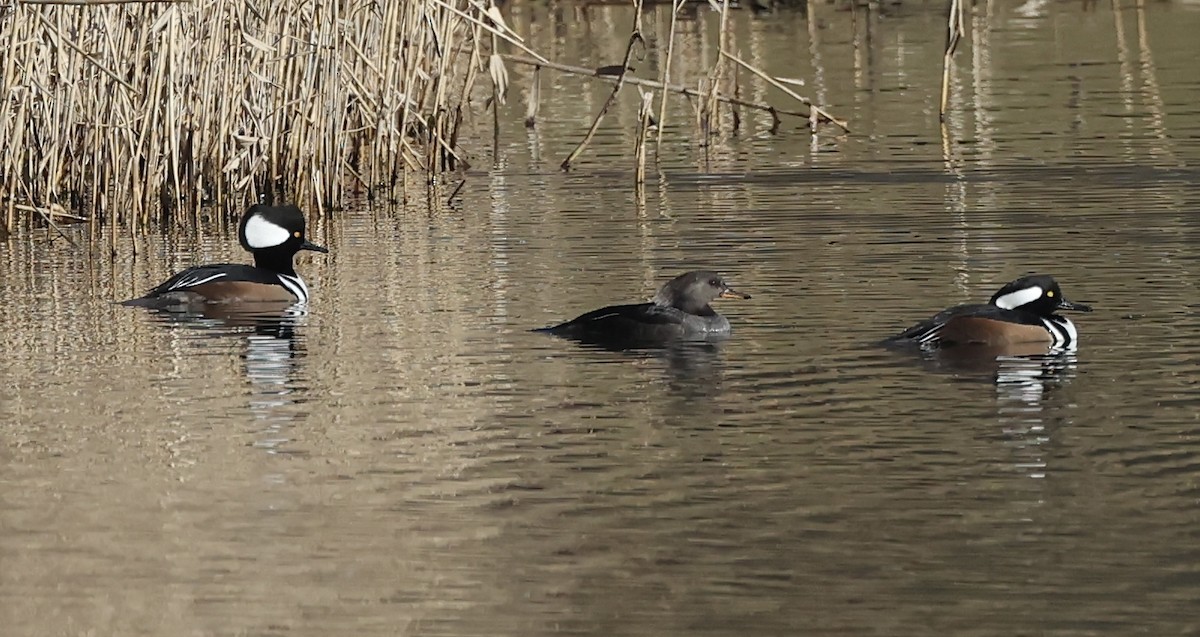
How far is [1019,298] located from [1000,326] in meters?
0.32

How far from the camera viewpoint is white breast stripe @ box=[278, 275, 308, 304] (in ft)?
44.4

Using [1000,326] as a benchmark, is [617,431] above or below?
below

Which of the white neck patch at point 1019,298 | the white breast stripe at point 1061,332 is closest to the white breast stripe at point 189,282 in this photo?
the white neck patch at point 1019,298

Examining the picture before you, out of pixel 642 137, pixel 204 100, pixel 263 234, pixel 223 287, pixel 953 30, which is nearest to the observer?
pixel 223 287

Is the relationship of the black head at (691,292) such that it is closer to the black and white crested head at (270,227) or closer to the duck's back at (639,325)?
the duck's back at (639,325)

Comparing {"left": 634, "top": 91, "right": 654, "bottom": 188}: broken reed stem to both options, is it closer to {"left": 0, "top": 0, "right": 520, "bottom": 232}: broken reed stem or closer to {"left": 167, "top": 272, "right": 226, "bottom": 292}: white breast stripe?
{"left": 0, "top": 0, "right": 520, "bottom": 232}: broken reed stem

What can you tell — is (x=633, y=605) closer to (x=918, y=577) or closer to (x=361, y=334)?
(x=918, y=577)

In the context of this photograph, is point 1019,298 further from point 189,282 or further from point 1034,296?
point 189,282

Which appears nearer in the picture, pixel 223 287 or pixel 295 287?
pixel 223 287

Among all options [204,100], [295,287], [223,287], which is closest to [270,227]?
[295,287]

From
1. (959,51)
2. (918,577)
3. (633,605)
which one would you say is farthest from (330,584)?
(959,51)

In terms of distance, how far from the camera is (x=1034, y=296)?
11367 mm

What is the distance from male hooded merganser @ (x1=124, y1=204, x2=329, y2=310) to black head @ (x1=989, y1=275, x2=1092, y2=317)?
13.5 feet

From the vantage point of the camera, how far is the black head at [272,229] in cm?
1416
